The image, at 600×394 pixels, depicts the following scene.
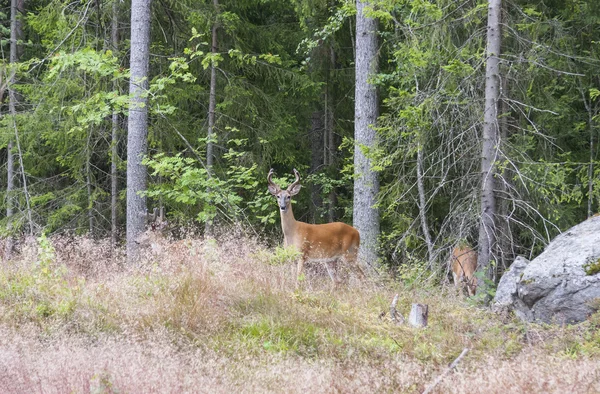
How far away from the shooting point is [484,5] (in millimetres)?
10578

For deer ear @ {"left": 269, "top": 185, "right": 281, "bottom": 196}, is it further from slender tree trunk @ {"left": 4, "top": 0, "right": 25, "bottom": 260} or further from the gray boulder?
slender tree trunk @ {"left": 4, "top": 0, "right": 25, "bottom": 260}

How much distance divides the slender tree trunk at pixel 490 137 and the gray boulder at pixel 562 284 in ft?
4.06

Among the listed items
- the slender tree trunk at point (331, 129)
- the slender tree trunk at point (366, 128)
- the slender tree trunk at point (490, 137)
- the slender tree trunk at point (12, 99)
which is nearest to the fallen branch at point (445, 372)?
the slender tree trunk at point (490, 137)

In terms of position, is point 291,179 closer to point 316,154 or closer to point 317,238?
point 316,154

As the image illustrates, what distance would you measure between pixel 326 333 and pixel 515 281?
243cm

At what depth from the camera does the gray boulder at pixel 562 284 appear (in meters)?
8.17

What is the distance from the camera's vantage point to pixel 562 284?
27.3 feet

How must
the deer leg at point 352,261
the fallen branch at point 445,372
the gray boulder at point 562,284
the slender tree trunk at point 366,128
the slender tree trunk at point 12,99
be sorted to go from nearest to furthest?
1. the fallen branch at point 445,372
2. the gray boulder at point 562,284
3. the deer leg at point 352,261
4. the slender tree trunk at point 366,128
5. the slender tree trunk at point 12,99

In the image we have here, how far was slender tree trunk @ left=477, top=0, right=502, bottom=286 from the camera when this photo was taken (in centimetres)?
1024

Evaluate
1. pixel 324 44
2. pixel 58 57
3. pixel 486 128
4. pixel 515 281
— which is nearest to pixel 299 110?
pixel 324 44

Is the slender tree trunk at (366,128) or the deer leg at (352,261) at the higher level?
the slender tree trunk at (366,128)

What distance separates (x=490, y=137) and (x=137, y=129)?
5674 mm

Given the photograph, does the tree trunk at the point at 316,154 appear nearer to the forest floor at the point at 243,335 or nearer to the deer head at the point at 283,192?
the deer head at the point at 283,192

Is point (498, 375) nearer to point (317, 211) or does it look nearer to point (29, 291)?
point (29, 291)
